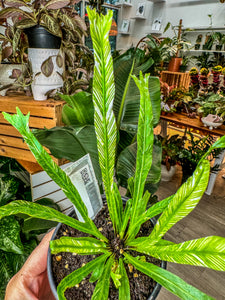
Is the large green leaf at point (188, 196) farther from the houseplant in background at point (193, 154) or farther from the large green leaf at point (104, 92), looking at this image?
the houseplant in background at point (193, 154)

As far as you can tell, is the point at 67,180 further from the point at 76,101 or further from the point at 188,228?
the point at 188,228

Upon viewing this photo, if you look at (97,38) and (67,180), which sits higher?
(97,38)

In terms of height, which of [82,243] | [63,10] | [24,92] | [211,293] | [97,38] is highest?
[63,10]

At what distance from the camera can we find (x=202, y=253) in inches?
11.6

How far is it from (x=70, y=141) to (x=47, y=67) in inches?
18.6

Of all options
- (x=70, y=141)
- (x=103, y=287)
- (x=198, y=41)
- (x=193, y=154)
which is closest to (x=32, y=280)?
(x=103, y=287)

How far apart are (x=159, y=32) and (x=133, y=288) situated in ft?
20.0

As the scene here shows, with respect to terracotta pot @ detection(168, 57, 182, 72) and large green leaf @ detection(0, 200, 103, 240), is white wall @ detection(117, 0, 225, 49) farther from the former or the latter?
large green leaf @ detection(0, 200, 103, 240)

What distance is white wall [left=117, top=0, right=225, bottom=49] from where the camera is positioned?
4406 millimetres

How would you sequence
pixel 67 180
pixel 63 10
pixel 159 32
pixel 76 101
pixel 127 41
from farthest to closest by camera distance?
pixel 127 41 → pixel 159 32 → pixel 63 10 → pixel 76 101 → pixel 67 180

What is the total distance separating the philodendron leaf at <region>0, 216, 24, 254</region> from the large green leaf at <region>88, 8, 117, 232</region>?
1.73ft

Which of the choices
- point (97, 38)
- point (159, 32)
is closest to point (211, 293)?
point (97, 38)

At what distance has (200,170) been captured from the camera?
329 mm

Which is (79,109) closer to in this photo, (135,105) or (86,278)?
(135,105)
